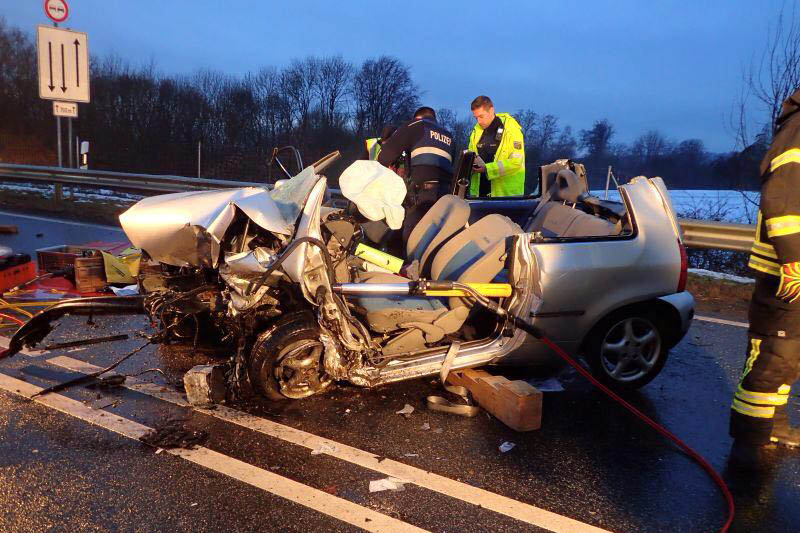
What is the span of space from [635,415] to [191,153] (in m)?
21.5

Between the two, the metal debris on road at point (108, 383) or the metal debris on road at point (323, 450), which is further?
the metal debris on road at point (108, 383)

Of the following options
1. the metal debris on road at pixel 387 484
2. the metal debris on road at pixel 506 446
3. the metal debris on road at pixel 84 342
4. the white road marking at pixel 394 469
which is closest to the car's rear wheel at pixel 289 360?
the white road marking at pixel 394 469

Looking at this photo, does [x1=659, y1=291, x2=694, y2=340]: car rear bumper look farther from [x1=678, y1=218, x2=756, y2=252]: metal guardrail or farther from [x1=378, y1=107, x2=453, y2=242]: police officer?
[x1=678, y1=218, x2=756, y2=252]: metal guardrail

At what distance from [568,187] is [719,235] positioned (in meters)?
2.96

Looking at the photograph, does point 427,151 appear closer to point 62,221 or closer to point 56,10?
point 62,221

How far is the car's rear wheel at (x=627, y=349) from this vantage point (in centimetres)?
399

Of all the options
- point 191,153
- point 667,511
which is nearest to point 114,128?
point 191,153

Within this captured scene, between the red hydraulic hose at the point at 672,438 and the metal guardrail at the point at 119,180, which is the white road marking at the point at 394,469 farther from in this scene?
the metal guardrail at the point at 119,180

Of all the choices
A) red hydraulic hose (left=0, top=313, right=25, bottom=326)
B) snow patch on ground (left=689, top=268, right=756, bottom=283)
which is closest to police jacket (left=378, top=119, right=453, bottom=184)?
red hydraulic hose (left=0, top=313, right=25, bottom=326)

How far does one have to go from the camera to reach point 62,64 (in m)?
10.9

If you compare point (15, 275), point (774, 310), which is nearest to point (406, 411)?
point (774, 310)

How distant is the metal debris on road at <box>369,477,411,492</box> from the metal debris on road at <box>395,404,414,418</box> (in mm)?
724

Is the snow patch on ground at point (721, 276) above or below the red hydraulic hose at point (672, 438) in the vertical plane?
above

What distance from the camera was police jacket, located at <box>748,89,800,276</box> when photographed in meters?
2.96
